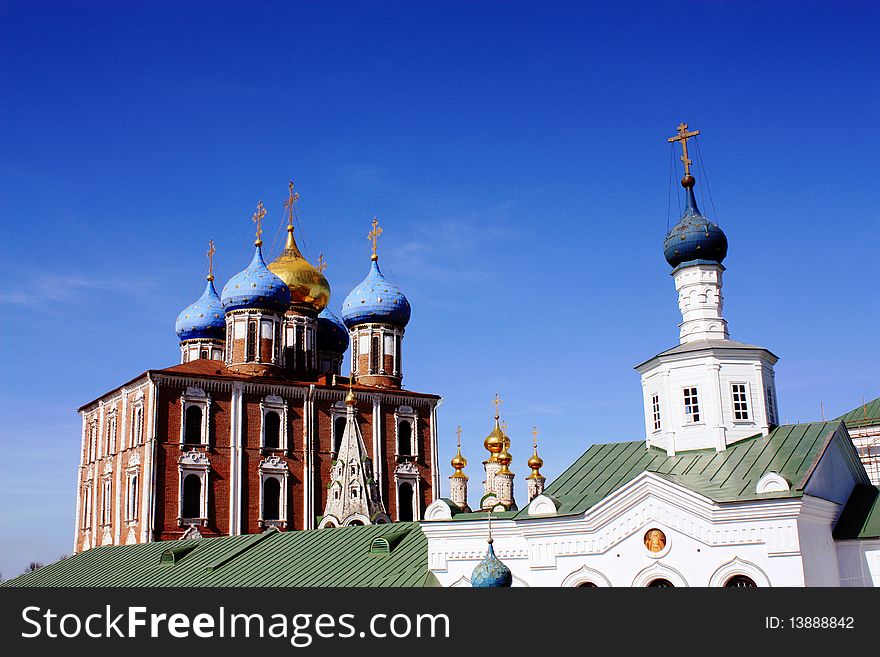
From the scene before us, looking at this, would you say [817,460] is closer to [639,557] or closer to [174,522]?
[639,557]

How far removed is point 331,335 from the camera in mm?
51906

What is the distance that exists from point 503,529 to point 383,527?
19.3 feet

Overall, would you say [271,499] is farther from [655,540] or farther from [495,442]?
[655,540]

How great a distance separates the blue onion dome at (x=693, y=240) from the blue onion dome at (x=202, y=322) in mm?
31723

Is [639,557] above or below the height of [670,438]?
below

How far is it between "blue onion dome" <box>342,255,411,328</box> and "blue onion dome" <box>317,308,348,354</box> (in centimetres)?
292

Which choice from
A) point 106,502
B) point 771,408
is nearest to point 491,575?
point 771,408

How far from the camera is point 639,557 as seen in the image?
19766mm

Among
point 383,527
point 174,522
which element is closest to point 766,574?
point 383,527

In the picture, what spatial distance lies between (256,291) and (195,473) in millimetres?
8469

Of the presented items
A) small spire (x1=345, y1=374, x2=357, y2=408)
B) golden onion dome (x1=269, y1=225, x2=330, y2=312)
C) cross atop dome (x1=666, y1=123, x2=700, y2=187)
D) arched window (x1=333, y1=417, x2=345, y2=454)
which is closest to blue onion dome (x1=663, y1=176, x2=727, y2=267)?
cross atop dome (x1=666, y1=123, x2=700, y2=187)

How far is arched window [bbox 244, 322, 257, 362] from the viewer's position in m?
44.2
